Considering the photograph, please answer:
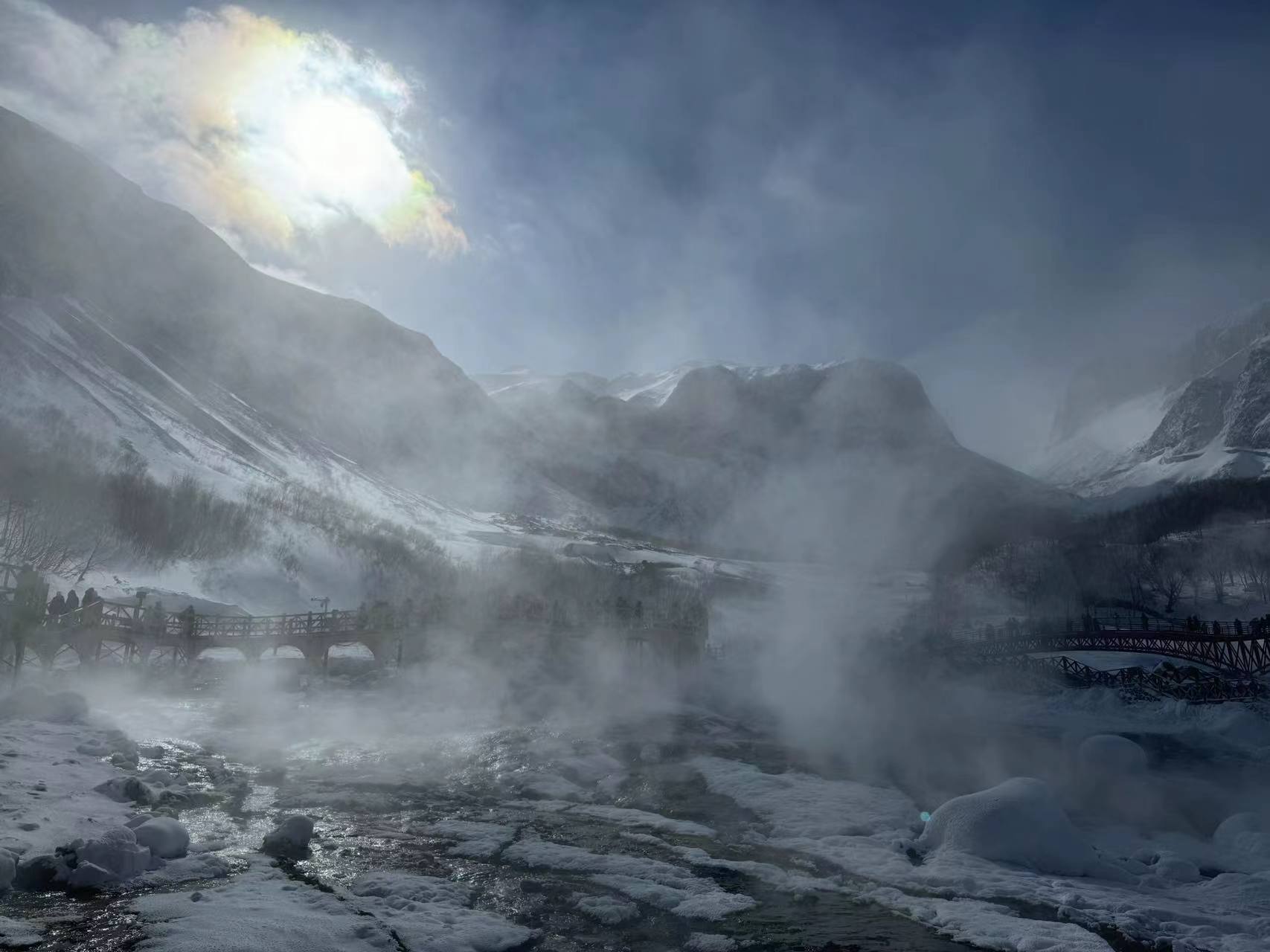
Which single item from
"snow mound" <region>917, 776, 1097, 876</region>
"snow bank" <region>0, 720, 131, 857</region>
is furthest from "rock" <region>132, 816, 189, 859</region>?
"snow mound" <region>917, 776, 1097, 876</region>

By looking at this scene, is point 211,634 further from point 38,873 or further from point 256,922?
point 256,922

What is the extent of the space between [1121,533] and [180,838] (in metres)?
100

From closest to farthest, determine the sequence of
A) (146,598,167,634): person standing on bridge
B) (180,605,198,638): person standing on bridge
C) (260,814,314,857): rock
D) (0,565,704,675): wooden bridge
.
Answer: (260,814,314,857): rock
(0,565,704,675): wooden bridge
(146,598,167,634): person standing on bridge
(180,605,198,638): person standing on bridge

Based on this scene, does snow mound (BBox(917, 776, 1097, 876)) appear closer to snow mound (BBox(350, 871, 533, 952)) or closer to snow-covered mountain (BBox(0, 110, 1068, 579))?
snow mound (BBox(350, 871, 533, 952))

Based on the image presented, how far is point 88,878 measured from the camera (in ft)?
25.3

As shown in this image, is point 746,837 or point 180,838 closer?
point 180,838

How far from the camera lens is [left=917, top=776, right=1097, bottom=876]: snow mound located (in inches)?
→ 430

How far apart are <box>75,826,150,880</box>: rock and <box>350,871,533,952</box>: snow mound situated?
2.34m

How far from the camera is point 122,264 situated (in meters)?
118

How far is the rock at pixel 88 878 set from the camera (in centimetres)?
766

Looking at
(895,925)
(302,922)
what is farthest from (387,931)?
(895,925)

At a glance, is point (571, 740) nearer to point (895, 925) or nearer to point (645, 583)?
point (895, 925)

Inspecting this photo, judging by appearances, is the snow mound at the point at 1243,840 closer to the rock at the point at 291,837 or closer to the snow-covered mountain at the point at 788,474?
the rock at the point at 291,837

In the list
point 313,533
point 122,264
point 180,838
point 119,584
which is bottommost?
point 180,838
